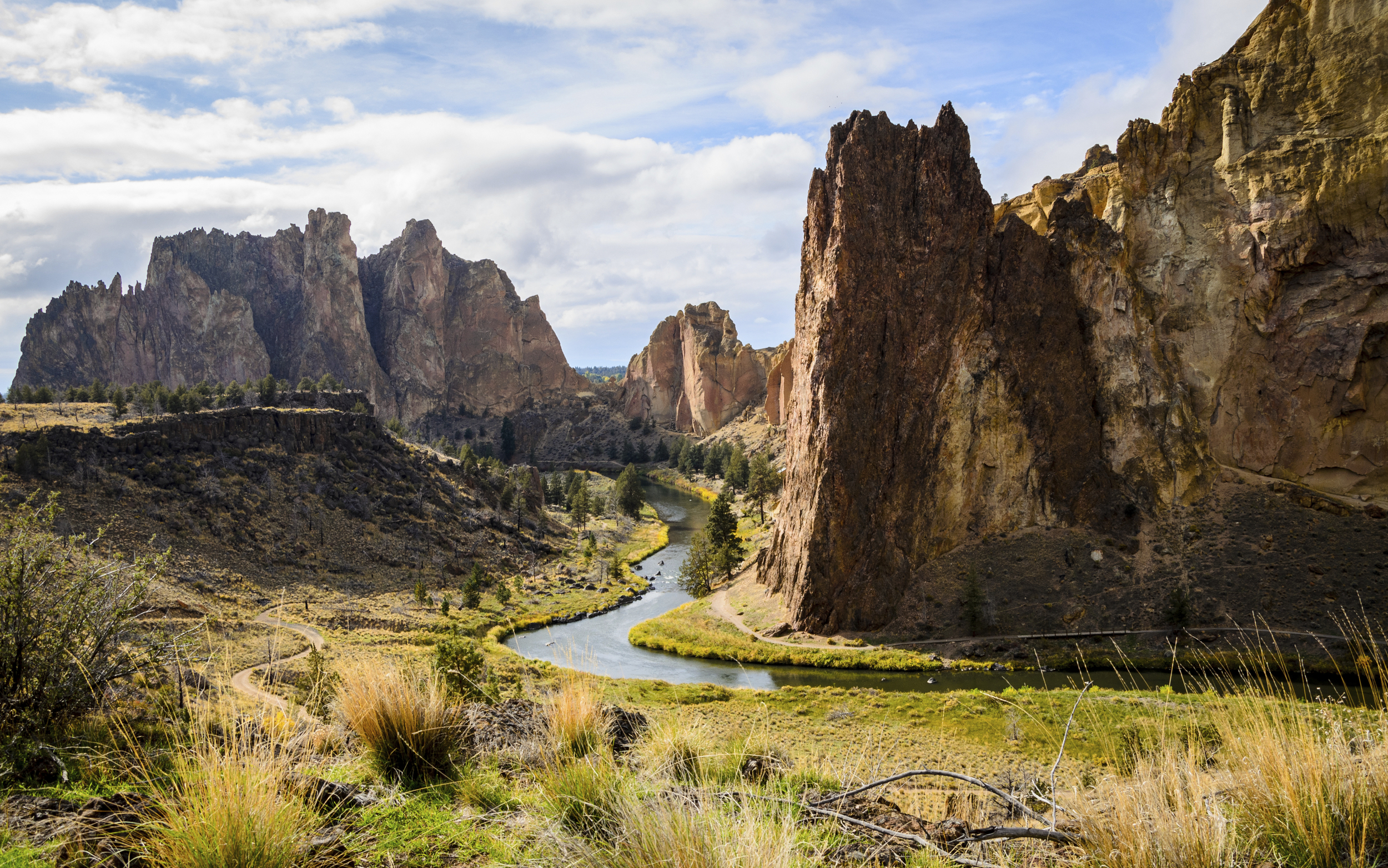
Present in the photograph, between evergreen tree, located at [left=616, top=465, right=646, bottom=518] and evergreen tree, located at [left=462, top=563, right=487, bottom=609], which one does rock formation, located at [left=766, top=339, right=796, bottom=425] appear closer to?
evergreen tree, located at [left=616, top=465, right=646, bottom=518]

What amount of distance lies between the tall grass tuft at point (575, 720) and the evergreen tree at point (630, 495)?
4500 inches

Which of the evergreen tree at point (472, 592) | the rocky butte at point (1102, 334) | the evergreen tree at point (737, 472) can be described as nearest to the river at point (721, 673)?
the evergreen tree at point (472, 592)

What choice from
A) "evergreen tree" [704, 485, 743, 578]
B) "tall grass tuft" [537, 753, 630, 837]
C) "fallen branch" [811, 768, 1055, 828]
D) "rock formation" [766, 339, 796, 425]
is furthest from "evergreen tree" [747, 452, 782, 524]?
"tall grass tuft" [537, 753, 630, 837]

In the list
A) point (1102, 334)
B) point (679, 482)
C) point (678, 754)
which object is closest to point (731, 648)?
point (1102, 334)

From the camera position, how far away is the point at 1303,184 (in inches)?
2432

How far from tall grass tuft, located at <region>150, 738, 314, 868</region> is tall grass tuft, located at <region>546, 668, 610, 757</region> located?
232 cm

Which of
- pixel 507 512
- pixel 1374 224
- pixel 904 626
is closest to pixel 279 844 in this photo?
pixel 904 626

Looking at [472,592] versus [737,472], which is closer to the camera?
[472,592]

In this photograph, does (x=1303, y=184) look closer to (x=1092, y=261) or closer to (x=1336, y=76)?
(x=1336, y=76)

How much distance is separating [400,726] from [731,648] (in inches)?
2078

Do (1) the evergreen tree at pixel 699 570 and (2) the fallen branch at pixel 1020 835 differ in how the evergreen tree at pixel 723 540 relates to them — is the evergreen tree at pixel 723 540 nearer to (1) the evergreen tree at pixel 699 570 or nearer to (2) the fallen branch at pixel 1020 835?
(1) the evergreen tree at pixel 699 570

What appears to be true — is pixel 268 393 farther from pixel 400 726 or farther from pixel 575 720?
pixel 575 720

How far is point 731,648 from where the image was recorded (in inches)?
2301

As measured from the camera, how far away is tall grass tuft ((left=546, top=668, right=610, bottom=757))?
287 inches
